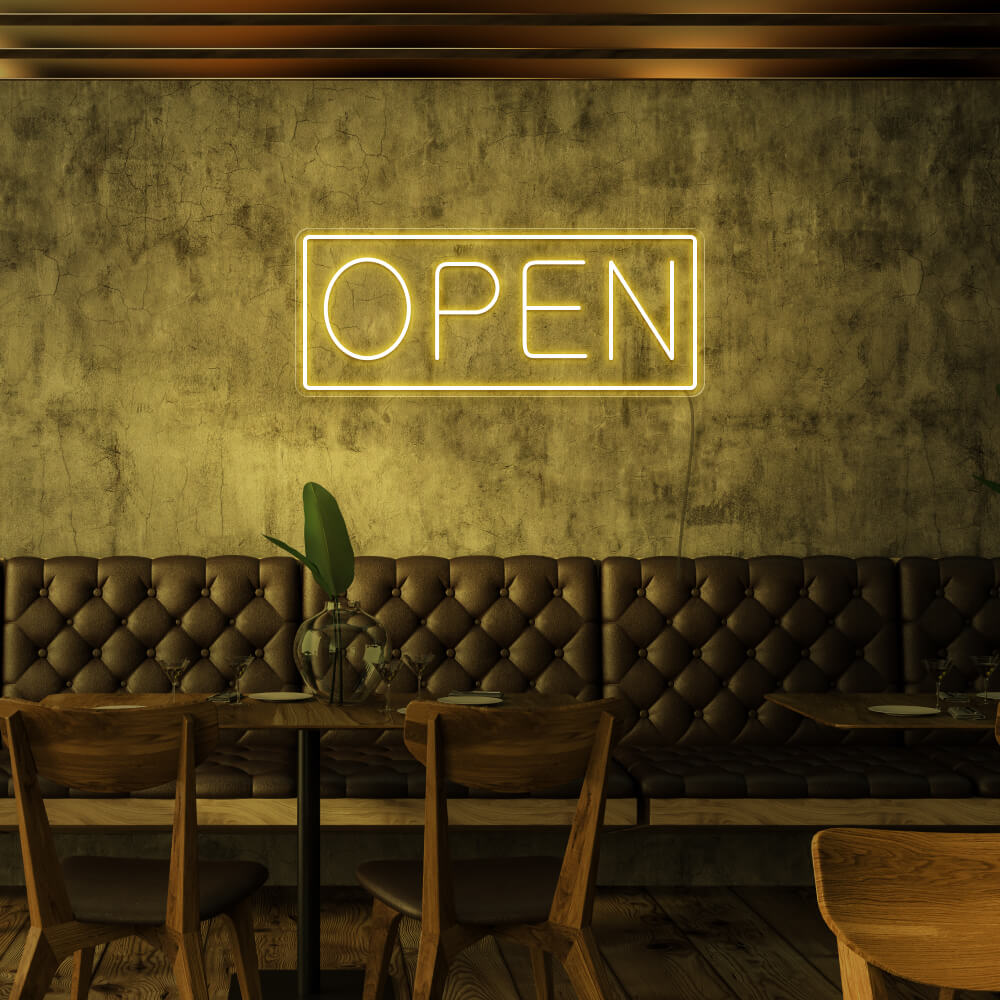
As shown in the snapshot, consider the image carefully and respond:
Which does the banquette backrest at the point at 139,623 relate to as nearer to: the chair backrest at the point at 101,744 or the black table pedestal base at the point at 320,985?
the black table pedestal base at the point at 320,985

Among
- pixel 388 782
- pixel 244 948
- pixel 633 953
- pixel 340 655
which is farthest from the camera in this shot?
pixel 388 782

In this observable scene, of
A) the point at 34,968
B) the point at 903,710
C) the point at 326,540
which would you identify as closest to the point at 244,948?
the point at 34,968

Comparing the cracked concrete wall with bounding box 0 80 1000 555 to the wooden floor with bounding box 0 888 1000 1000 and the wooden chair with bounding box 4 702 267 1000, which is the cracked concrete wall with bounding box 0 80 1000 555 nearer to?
the wooden floor with bounding box 0 888 1000 1000

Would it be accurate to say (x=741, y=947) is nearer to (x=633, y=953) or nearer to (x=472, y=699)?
(x=633, y=953)

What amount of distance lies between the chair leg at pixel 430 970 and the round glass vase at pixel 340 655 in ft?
2.27

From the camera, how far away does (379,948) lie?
2.17 metres

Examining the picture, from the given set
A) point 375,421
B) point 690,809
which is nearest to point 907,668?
point 690,809

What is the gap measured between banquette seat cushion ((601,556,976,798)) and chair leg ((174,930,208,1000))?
1.77 metres

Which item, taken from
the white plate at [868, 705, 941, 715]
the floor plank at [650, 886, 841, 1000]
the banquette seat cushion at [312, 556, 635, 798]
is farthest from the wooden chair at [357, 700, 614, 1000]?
the banquette seat cushion at [312, 556, 635, 798]

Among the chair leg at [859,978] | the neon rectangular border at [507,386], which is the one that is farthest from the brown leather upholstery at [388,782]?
the chair leg at [859,978]

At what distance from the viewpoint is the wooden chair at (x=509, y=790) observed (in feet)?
5.93

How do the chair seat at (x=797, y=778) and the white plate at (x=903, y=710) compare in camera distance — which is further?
the chair seat at (x=797, y=778)

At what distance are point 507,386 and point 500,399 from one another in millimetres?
51

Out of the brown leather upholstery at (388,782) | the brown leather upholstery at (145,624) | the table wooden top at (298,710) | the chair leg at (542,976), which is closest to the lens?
the table wooden top at (298,710)
